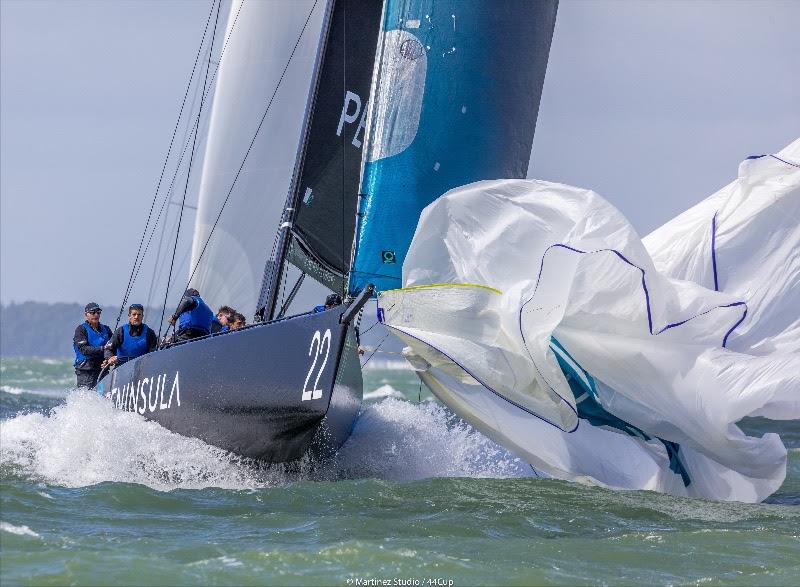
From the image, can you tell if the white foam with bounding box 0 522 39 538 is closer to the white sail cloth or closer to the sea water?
the sea water

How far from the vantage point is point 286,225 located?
25.3 ft

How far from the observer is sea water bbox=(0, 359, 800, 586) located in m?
4.57

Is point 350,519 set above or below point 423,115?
below

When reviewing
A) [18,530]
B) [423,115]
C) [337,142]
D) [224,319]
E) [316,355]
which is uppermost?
[423,115]

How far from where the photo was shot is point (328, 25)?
7.98 meters

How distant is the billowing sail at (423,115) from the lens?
726 centimetres

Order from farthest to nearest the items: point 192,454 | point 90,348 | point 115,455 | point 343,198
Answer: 1. point 90,348
2. point 343,198
3. point 115,455
4. point 192,454

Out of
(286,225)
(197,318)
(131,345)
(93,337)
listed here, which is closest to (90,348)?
(93,337)

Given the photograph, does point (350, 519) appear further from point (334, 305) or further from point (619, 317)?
point (334, 305)

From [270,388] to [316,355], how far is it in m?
0.31

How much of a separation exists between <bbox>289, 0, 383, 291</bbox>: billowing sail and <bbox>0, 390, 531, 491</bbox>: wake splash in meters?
1.08

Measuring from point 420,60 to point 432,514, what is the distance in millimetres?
2708

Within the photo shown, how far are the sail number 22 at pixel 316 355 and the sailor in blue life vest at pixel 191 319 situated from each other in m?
1.67

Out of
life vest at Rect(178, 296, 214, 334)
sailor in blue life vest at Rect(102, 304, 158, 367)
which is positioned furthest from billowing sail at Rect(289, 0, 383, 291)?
sailor in blue life vest at Rect(102, 304, 158, 367)
